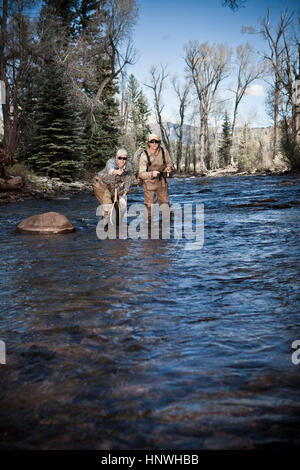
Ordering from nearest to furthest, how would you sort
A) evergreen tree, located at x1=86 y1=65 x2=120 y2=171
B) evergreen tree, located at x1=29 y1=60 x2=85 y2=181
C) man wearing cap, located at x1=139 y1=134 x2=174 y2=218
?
man wearing cap, located at x1=139 y1=134 x2=174 y2=218
evergreen tree, located at x1=29 y1=60 x2=85 y2=181
evergreen tree, located at x1=86 y1=65 x2=120 y2=171

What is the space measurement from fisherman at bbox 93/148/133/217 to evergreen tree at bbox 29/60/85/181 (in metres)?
13.3

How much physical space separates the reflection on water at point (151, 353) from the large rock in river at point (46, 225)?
270cm

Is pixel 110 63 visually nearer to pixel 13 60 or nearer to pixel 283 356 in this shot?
pixel 13 60

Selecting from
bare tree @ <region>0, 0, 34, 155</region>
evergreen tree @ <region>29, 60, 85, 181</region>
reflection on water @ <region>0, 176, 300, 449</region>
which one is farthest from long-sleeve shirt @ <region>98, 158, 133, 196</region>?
evergreen tree @ <region>29, 60, 85, 181</region>

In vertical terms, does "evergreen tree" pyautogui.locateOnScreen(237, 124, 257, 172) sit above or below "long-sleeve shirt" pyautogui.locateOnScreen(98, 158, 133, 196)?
above

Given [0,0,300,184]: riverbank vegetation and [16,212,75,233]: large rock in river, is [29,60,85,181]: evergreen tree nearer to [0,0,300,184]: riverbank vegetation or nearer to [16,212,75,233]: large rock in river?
[0,0,300,184]: riverbank vegetation

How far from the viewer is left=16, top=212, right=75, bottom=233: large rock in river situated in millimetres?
7621

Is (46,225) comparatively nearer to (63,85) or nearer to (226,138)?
(63,85)

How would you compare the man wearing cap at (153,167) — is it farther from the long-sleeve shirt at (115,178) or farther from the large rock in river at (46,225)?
the large rock in river at (46,225)

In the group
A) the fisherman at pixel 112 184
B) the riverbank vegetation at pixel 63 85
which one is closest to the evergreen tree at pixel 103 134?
the riverbank vegetation at pixel 63 85

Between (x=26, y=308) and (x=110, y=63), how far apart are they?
95.4 ft

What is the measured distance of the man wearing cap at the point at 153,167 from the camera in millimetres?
7996

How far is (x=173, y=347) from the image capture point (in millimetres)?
2424

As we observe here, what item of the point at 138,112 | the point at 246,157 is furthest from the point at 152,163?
the point at 138,112
